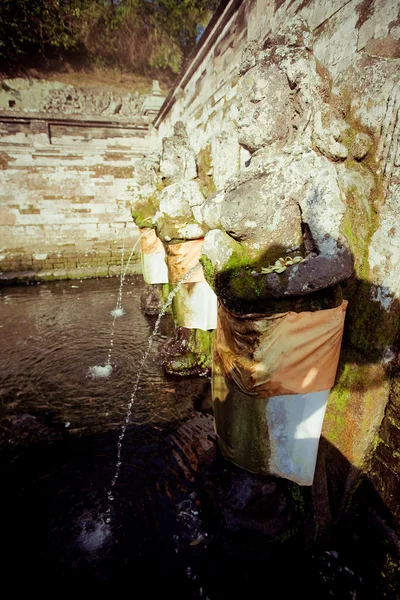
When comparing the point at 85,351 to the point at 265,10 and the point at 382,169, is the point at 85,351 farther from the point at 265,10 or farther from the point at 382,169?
the point at 265,10

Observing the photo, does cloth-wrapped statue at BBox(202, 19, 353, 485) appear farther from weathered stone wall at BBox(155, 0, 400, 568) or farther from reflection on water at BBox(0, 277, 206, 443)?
reflection on water at BBox(0, 277, 206, 443)

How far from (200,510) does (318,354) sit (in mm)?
1669

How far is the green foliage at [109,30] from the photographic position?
12156 millimetres

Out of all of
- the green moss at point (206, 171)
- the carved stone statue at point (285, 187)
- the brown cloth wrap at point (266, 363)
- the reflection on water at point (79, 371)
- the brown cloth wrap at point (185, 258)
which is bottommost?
the reflection on water at point (79, 371)

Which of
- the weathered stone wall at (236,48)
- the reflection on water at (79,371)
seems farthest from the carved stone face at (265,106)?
the reflection on water at (79,371)

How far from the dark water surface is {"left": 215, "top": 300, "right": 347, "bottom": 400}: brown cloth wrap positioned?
4.07 feet

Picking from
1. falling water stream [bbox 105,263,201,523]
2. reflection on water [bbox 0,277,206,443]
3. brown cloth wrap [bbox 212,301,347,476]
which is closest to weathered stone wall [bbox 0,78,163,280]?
reflection on water [bbox 0,277,206,443]

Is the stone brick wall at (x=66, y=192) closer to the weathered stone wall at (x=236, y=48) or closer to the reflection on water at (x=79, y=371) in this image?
the weathered stone wall at (x=236, y=48)

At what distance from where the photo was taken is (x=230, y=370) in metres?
1.88

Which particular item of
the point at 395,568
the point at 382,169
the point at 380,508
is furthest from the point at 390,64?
the point at 395,568

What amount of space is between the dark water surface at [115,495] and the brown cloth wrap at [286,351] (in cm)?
124

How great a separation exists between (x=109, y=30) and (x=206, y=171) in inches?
538

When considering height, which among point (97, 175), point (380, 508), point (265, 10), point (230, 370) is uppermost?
Answer: point (265, 10)

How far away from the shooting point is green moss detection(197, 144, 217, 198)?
4.52 m
